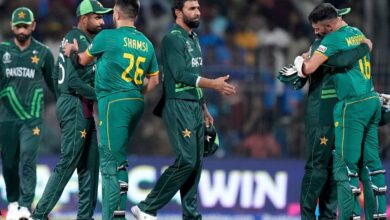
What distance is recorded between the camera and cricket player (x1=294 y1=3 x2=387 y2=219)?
12.2m

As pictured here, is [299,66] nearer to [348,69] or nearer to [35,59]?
[348,69]

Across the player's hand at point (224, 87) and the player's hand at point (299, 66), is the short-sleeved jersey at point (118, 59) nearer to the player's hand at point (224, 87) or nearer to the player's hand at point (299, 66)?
A: the player's hand at point (224, 87)

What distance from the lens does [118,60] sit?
1170 cm

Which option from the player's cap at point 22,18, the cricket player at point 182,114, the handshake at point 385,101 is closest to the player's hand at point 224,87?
the cricket player at point 182,114

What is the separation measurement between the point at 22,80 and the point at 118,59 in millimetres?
2943

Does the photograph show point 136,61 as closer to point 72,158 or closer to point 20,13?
point 72,158

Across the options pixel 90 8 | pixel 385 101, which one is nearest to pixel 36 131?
pixel 90 8

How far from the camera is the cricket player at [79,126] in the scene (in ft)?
40.8

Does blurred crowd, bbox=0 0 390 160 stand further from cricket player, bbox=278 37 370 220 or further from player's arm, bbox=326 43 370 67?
player's arm, bbox=326 43 370 67

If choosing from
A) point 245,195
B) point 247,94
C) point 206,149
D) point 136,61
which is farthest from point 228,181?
point 136,61

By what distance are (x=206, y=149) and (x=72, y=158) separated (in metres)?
1.60

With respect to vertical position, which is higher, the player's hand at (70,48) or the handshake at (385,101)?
the player's hand at (70,48)

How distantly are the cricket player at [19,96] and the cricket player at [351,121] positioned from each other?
380 cm

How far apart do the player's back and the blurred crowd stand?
6.48m
